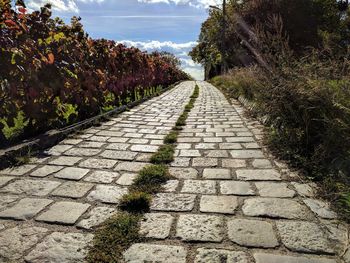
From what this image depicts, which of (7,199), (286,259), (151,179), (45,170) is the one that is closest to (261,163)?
(151,179)

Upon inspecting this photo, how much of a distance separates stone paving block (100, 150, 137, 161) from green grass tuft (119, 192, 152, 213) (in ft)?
4.04

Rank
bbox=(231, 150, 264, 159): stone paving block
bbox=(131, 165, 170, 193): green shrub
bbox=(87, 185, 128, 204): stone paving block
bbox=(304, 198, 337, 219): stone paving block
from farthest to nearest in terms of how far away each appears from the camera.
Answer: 1. bbox=(231, 150, 264, 159): stone paving block
2. bbox=(131, 165, 170, 193): green shrub
3. bbox=(87, 185, 128, 204): stone paving block
4. bbox=(304, 198, 337, 219): stone paving block

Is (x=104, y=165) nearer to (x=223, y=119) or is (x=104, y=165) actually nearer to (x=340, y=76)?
(x=340, y=76)

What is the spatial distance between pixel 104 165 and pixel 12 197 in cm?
110

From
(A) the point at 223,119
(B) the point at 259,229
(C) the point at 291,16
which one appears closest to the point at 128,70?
(A) the point at 223,119

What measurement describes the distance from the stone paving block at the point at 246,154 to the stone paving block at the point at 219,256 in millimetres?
2144

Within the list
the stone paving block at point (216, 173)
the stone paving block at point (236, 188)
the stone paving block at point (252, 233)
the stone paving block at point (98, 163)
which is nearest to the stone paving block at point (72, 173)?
the stone paving block at point (98, 163)

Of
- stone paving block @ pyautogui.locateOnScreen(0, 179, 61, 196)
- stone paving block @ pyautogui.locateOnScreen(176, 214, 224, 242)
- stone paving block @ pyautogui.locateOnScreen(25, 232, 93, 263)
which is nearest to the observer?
stone paving block @ pyautogui.locateOnScreen(25, 232, 93, 263)

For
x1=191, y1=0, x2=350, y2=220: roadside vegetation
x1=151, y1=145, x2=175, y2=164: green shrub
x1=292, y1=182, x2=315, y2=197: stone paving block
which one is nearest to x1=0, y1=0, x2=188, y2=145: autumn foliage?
x1=151, y1=145, x2=175, y2=164: green shrub

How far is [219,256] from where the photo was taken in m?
2.02

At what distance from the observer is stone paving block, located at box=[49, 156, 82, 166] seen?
149 inches

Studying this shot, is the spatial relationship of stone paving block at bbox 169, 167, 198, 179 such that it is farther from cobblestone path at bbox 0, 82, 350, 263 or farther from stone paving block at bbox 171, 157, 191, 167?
stone paving block at bbox 171, 157, 191, 167

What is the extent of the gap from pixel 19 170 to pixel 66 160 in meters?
0.54

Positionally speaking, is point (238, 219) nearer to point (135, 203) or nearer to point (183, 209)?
point (183, 209)
